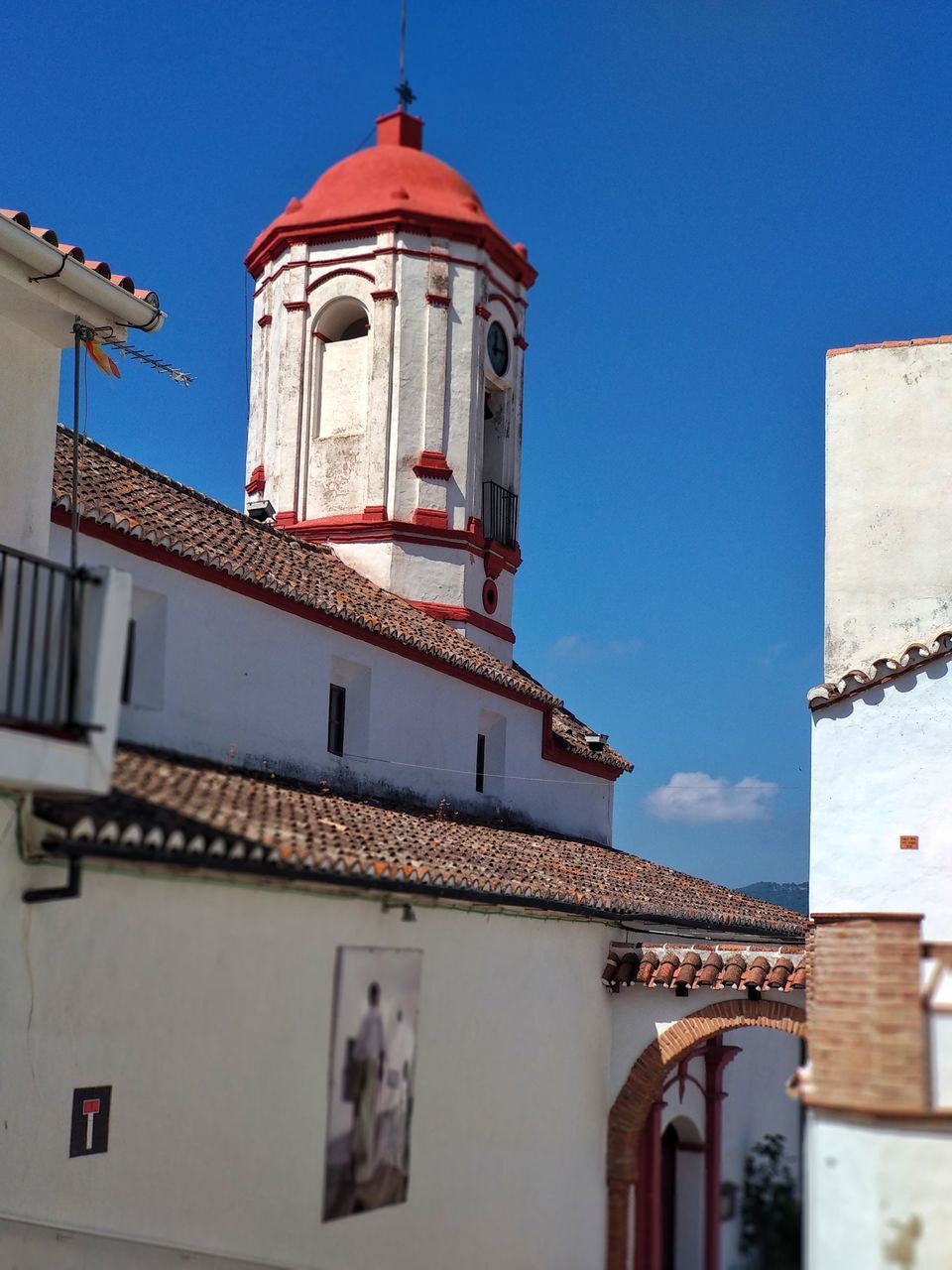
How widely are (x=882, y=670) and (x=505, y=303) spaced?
12.4m

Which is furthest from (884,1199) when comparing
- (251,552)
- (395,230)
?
(395,230)

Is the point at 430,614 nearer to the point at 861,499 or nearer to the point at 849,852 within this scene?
the point at 861,499

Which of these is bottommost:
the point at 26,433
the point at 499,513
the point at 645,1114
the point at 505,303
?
the point at 645,1114

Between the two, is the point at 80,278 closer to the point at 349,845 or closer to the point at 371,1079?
the point at 349,845

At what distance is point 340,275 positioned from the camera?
72.6ft

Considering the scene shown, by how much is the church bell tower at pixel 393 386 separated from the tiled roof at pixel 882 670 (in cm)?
926

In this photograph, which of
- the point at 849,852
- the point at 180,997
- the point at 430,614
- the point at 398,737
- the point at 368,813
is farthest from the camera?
the point at 430,614

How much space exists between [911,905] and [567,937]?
3.85 metres

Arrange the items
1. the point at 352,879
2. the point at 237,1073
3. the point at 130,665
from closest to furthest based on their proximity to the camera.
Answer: the point at 237,1073
the point at 352,879
the point at 130,665

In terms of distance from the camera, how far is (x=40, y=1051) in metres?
9.77

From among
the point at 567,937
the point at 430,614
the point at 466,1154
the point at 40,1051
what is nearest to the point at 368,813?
the point at 567,937

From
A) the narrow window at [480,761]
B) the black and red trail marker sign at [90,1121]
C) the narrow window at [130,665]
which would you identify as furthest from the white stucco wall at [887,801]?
the narrow window at [480,761]

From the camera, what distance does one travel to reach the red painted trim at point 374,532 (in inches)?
834

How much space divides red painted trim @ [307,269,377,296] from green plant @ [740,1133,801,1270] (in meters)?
13.2
